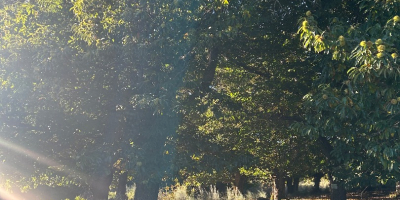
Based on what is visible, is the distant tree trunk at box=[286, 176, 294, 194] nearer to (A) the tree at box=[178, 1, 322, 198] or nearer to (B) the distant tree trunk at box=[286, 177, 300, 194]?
(B) the distant tree trunk at box=[286, 177, 300, 194]

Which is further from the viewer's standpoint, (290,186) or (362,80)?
(290,186)

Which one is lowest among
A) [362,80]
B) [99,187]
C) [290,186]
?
[99,187]

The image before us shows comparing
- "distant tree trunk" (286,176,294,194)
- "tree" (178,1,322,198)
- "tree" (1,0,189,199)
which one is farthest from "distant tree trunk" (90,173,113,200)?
"distant tree trunk" (286,176,294,194)

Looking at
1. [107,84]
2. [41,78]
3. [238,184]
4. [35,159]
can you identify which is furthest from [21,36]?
[238,184]

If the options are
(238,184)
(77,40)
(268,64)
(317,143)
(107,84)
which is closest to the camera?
(77,40)

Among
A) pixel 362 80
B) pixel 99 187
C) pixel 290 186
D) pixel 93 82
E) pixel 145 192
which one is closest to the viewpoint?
pixel 362 80

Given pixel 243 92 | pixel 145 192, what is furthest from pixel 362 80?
pixel 243 92

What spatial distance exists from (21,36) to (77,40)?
1.41 meters

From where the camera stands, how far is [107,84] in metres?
9.77

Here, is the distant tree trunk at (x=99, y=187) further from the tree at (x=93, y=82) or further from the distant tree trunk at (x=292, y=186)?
the distant tree trunk at (x=292, y=186)

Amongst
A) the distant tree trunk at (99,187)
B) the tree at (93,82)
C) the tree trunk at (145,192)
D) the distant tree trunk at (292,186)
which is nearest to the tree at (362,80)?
the tree at (93,82)

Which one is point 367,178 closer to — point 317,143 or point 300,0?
point 317,143

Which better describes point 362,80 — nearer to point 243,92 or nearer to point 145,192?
point 145,192

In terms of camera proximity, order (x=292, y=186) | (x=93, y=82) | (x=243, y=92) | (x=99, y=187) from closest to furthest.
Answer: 1. (x=93, y=82)
2. (x=99, y=187)
3. (x=243, y=92)
4. (x=292, y=186)
